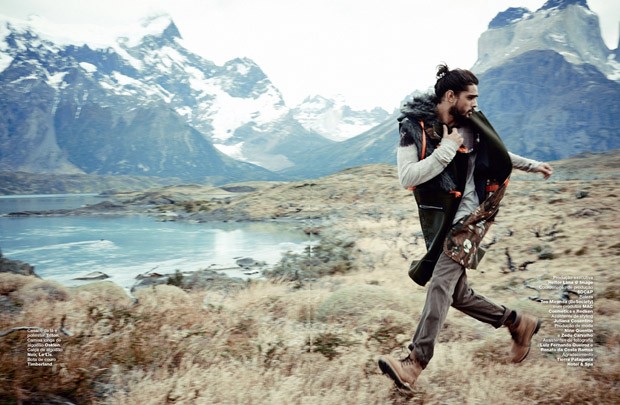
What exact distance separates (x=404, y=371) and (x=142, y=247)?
33.4 meters

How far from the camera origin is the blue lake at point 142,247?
77.8 ft

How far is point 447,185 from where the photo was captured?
332 cm

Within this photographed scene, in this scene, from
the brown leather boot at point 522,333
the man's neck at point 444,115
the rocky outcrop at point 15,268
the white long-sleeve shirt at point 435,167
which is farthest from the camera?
the rocky outcrop at point 15,268

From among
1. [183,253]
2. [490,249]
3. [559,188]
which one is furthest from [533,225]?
[183,253]

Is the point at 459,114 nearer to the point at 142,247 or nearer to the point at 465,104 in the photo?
the point at 465,104

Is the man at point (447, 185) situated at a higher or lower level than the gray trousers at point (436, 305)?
higher

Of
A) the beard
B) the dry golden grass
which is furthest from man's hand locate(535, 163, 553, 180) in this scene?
the dry golden grass

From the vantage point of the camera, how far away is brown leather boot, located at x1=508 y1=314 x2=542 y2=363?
3834 mm

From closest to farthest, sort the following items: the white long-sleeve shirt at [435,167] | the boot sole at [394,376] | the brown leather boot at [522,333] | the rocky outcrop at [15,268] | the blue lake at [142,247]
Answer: the white long-sleeve shirt at [435,167] → the boot sole at [394,376] → the brown leather boot at [522,333] → the rocky outcrop at [15,268] → the blue lake at [142,247]

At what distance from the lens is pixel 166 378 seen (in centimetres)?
342

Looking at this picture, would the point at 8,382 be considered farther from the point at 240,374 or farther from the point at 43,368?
the point at 240,374

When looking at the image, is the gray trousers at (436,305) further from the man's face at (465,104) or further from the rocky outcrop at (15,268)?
the rocky outcrop at (15,268)

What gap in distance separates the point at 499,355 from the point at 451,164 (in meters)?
2.25

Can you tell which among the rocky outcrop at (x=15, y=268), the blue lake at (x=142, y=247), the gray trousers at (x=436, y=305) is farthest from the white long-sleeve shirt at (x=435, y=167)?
the rocky outcrop at (x=15, y=268)
